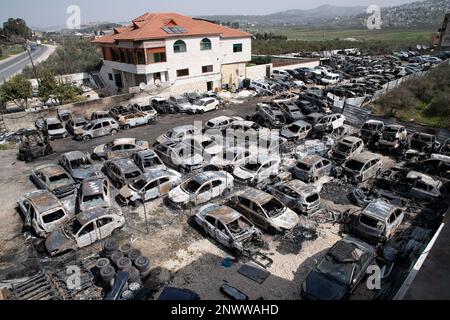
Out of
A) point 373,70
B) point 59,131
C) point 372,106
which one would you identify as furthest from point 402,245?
point 373,70

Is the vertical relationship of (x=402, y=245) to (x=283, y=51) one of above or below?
below

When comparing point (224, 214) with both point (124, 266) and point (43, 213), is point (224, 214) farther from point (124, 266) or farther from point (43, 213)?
point (43, 213)

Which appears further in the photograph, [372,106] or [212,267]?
[372,106]

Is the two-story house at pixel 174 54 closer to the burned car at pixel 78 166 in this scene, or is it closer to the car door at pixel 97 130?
the car door at pixel 97 130

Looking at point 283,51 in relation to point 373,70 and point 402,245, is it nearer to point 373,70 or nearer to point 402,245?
point 373,70

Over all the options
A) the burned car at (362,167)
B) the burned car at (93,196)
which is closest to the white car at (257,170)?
the burned car at (362,167)
